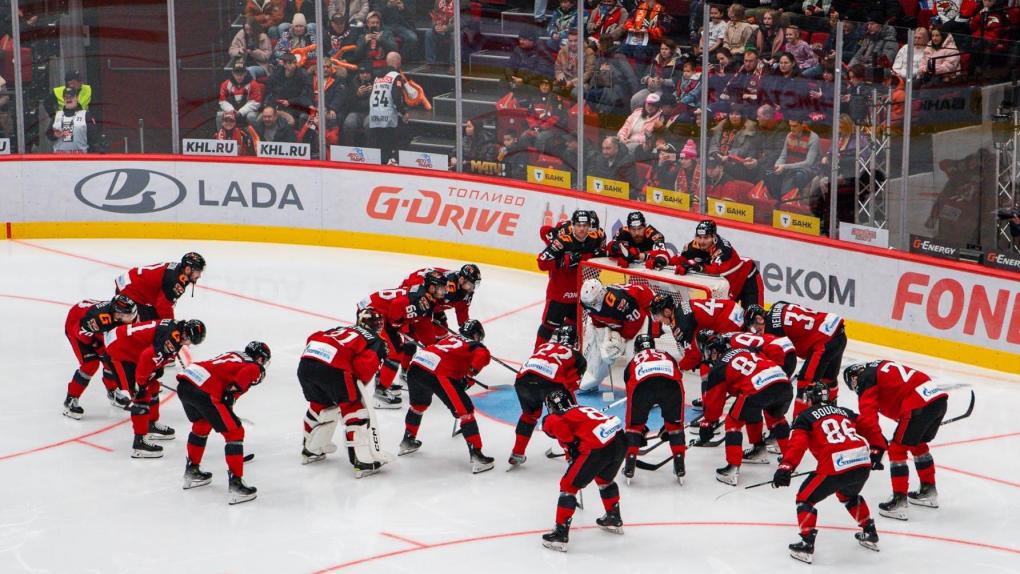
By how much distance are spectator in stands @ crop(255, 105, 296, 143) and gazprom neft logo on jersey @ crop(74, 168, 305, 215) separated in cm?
56

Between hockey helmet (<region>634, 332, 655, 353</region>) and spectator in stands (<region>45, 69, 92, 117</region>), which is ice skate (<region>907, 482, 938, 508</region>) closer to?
hockey helmet (<region>634, 332, 655, 353</region>)

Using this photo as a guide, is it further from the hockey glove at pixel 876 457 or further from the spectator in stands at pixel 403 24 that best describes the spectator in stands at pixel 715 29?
the hockey glove at pixel 876 457

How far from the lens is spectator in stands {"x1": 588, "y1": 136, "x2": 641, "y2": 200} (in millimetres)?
15203

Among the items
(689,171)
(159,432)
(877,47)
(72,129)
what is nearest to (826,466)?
(159,432)

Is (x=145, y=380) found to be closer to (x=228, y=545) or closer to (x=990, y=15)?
(x=228, y=545)

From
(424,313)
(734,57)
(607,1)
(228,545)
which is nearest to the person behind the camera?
(228,545)

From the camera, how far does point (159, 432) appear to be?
10758 mm

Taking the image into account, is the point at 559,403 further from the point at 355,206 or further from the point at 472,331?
the point at 355,206

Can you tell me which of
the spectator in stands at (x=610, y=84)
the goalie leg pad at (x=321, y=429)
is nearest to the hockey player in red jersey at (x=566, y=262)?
the goalie leg pad at (x=321, y=429)

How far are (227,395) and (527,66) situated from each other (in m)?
7.37

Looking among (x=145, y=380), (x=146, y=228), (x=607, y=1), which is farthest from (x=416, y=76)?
(x=145, y=380)

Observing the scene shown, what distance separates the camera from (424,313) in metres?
11.5

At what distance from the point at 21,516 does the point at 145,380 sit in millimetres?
1362

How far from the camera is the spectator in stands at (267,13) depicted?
17.1 meters
